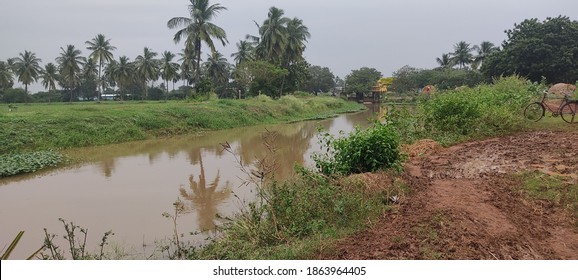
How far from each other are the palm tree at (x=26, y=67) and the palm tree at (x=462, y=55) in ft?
173

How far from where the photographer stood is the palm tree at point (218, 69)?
46312mm

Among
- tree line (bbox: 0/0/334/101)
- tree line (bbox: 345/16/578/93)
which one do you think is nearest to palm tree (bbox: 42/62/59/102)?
tree line (bbox: 0/0/334/101)

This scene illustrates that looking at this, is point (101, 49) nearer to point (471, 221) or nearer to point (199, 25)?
point (199, 25)

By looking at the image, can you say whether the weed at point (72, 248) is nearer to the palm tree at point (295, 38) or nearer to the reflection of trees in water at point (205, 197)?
the reflection of trees in water at point (205, 197)

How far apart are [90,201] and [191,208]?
6.44ft

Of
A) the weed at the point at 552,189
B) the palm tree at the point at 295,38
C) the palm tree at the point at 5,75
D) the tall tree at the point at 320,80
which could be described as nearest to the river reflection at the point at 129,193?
the weed at the point at 552,189

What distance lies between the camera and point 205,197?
24.1ft

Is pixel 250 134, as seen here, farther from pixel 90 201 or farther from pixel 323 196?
pixel 323 196

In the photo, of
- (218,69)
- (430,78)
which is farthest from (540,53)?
(218,69)

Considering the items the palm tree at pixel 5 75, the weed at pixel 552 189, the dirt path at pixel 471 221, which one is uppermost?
the palm tree at pixel 5 75

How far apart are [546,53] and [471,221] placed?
3036cm

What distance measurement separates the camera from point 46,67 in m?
47.7

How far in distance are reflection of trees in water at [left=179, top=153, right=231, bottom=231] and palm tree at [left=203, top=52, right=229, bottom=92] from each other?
124 ft

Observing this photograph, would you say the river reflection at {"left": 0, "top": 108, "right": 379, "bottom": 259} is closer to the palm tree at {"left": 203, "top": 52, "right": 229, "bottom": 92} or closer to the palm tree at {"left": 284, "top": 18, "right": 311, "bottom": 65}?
the palm tree at {"left": 284, "top": 18, "right": 311, "bottom": 65}
